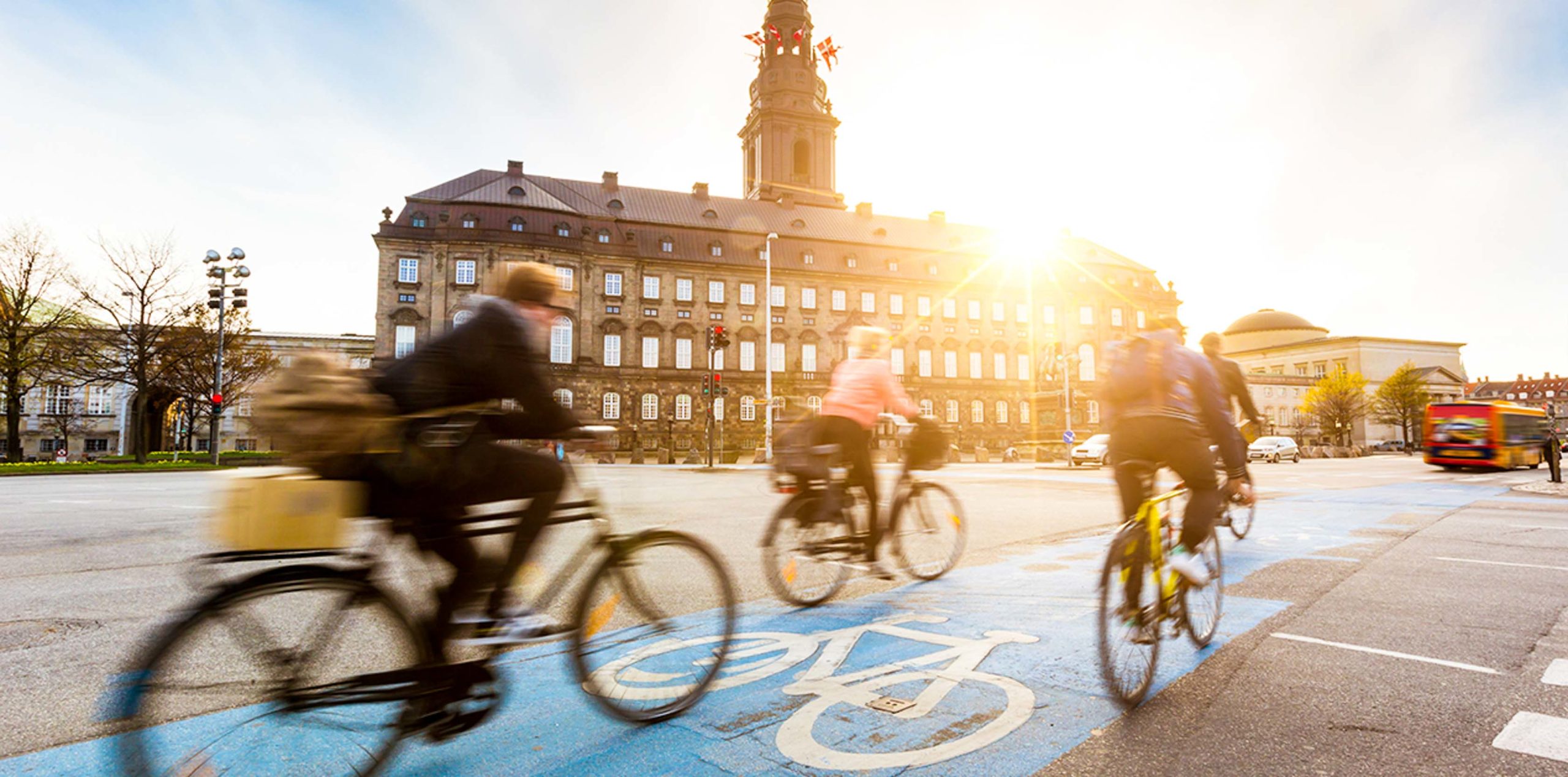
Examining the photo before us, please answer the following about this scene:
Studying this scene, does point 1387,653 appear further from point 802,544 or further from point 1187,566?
point 802,544

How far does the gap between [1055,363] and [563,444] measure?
57852 millimetres

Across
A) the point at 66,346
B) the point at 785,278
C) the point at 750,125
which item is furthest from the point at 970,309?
the point at 66,346

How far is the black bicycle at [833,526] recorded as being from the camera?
5113 millimetres

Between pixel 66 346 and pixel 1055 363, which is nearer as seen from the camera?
pixel 66 346

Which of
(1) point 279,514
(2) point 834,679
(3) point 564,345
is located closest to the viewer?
(1) point 279,514

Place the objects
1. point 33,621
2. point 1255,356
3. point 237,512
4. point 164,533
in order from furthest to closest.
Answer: point 1255,356, point 164,533, point 33,621, point 237,512

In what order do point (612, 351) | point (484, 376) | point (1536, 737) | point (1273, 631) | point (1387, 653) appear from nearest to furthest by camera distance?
point (484, 376) → point (1536, 737) → point (1387, 653) → point (1273, 631) → point (612, 351)

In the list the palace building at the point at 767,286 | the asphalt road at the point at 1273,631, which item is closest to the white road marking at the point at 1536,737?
the asphalt road at the point at 1273,631

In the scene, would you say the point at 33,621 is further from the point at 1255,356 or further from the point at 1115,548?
the point at 1255,356

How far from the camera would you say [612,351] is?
52.7 m

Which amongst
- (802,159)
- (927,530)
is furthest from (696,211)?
(927,530)

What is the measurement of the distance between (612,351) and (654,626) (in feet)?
167

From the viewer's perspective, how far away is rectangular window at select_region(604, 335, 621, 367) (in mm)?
52513

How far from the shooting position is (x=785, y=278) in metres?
57.4
